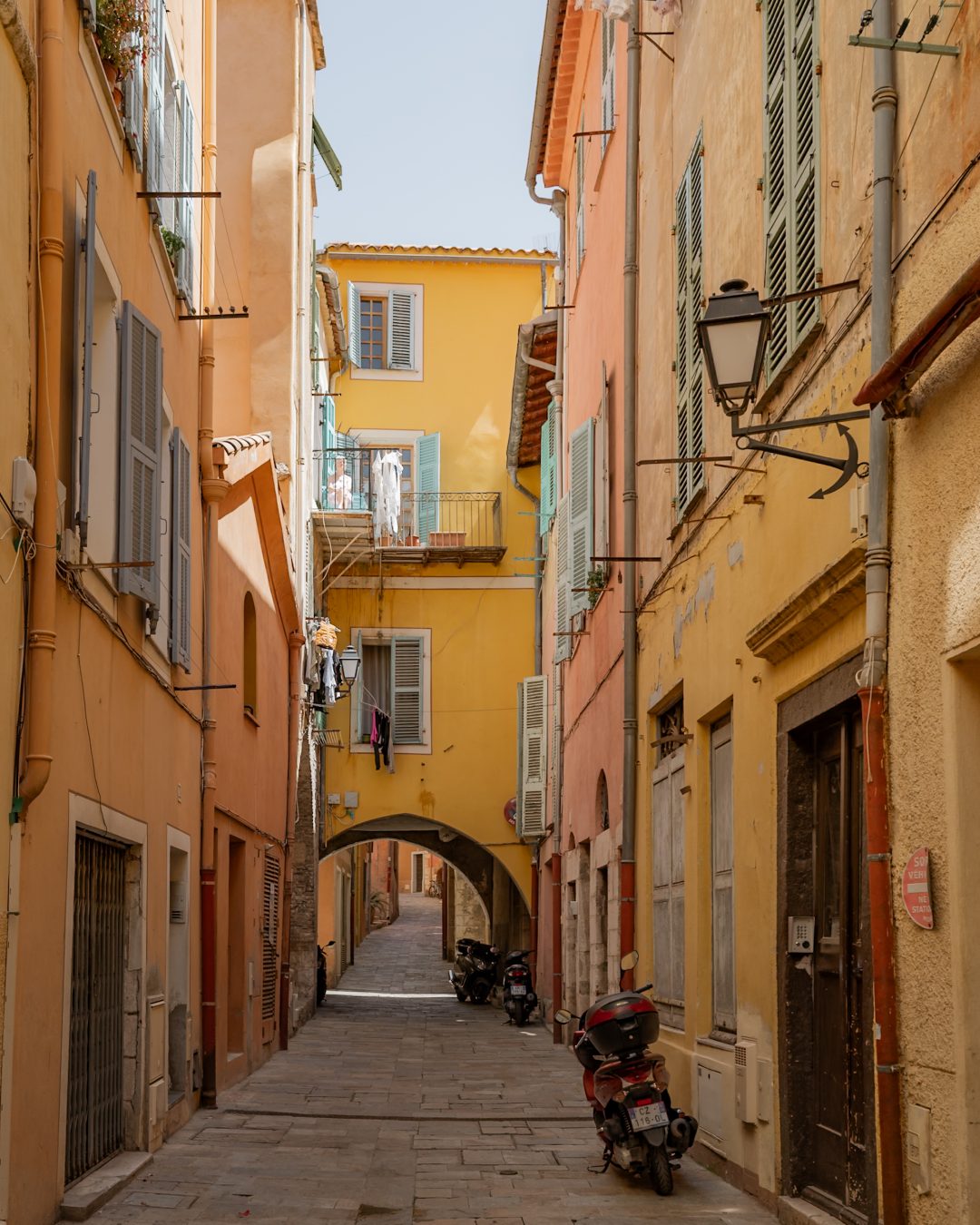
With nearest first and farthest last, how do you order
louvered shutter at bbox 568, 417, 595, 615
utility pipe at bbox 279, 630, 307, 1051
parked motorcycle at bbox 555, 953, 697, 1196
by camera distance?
parked motorcycle at bbox 555, 953, 697, 1196
louvered shutter at bbox 568, 417, 595, 615
utility pipe at bbox 279, 630, 307, 1051

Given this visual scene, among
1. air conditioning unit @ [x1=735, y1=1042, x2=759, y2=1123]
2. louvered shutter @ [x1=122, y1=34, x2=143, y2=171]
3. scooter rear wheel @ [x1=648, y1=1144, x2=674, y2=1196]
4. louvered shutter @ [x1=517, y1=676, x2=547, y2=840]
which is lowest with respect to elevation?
scooter rear wheel @ [x1=648, y1=1144, x2=674, y2=1196]

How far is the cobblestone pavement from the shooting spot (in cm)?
815

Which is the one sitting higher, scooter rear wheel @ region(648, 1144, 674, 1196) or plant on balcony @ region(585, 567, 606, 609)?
plant on balcony @ region(585, 567, 606, 609)

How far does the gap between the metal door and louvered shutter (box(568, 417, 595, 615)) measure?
7.36 meters

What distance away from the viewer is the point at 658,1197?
8453 mm

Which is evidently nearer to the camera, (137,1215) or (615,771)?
(137,1215)

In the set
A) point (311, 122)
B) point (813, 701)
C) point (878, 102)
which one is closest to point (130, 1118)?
point (813, 701)

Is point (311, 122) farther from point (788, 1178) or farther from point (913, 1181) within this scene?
point (913, 1181)

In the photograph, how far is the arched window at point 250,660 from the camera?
16.3 meters

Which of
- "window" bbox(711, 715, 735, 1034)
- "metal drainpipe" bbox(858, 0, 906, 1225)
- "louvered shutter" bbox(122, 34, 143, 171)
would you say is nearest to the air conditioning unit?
"window" bbox(711, 715, 735, 1034)

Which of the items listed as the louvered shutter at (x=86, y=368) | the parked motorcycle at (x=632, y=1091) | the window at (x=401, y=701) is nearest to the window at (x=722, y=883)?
the parked motorcycle at (x=632, y=1091)

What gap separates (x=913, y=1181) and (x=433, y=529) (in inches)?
966

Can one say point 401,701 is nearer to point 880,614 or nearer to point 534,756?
point 534,756

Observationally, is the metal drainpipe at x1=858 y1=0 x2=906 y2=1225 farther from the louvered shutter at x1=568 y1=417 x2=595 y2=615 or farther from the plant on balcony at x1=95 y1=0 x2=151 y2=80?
the louvered shutter at x1=568 y1=417 x2=595 y2=615
